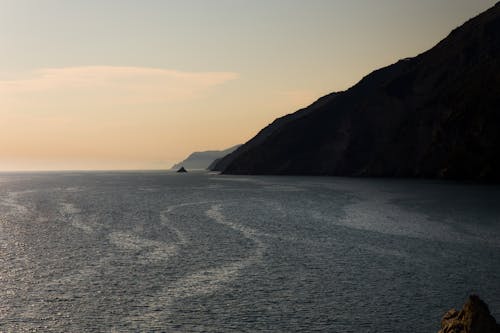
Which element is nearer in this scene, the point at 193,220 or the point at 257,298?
the point at 257,298

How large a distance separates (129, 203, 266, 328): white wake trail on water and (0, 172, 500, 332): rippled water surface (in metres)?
0.06

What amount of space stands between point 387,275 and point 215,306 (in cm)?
1191

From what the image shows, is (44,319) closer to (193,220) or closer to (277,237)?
(277,237)

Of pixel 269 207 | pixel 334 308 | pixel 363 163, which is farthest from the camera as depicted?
pixel 363 163

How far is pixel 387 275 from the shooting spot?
30.7m

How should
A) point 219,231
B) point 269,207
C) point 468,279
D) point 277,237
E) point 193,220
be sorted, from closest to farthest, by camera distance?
point 468,279 → point 277,237 → point 219,231 → point 193,220 → point 269,207

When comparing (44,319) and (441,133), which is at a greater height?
(441,133)

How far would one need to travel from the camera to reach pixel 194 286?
2778cm

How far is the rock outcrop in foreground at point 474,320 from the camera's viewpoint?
14.8 meters

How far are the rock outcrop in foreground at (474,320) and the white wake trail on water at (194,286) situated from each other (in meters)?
11.2

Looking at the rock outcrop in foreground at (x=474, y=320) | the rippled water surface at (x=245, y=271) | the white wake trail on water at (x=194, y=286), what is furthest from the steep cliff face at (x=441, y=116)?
the rock outcrop in foreground at (x=474, y=320)

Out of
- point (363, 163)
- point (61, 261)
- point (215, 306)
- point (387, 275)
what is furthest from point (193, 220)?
point (363, 163)

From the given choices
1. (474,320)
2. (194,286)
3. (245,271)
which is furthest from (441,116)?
(474,320)

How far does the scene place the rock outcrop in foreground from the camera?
1484cm
